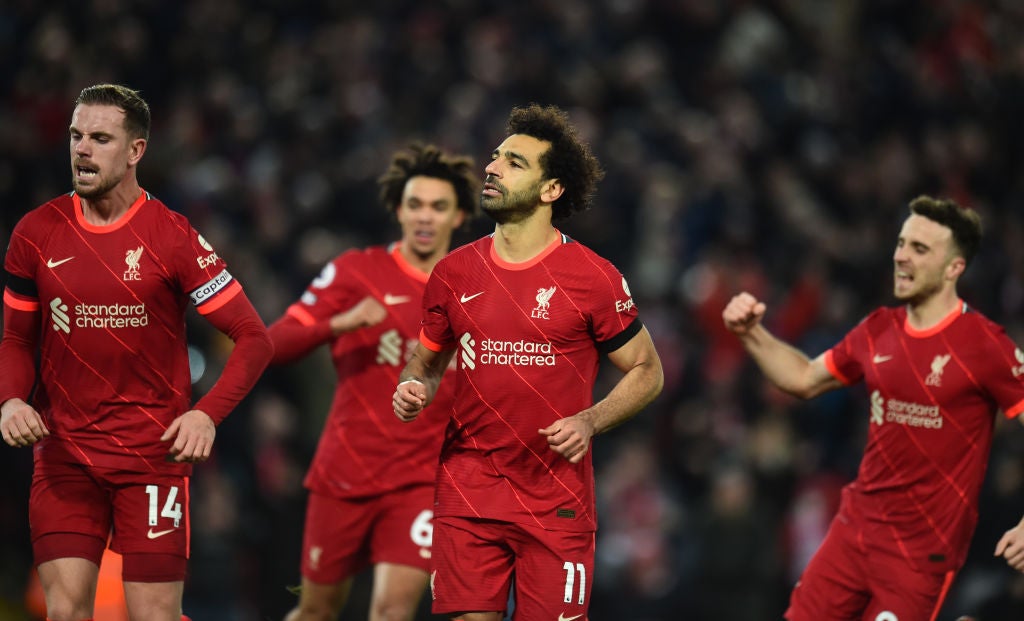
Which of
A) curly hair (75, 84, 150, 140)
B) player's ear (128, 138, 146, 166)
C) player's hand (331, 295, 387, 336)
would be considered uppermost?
curly hair (75, 84, 150, 140)

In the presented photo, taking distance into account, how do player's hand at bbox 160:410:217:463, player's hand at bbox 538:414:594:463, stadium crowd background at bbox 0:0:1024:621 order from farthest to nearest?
1. stadium crowd background at bbox 0:0:1024:621
2. player's hand at bbox 160:410:217:463
3. player's hand at bbox 538:414:594:463

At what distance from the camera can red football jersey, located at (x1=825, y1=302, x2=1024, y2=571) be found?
6.70 meters

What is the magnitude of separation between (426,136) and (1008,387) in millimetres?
8375

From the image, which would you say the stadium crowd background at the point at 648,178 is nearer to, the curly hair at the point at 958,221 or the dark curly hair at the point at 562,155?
the curly hair at the point at 958,221

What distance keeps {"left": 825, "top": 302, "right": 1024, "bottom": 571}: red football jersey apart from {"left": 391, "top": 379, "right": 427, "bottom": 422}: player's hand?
2.45m

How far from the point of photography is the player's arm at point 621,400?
5465 mm

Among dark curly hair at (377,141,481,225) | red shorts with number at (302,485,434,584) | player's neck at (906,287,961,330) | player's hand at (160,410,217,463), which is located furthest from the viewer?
dark curly hair at (377,141,481,225)

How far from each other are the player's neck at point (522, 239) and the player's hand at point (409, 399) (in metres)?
0.71

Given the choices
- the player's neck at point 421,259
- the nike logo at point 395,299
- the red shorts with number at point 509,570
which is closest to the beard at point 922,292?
the red shorts with number at point 509,570

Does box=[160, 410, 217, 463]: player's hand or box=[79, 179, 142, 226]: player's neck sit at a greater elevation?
box=[79, 179, 142, 226]: player's neck

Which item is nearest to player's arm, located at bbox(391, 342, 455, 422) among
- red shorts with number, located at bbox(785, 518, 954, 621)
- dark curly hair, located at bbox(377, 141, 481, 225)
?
dark curly hair, located at bbox(377, 141, 481, 225)

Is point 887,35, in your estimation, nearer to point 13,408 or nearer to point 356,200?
point 356,200

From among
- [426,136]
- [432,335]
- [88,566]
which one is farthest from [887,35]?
[88,566]

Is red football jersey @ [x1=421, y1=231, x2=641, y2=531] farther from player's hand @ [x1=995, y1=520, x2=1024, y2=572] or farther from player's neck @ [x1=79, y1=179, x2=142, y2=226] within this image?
player's hand @ [x1=995, y1=520, x2=1024, y2=572]
